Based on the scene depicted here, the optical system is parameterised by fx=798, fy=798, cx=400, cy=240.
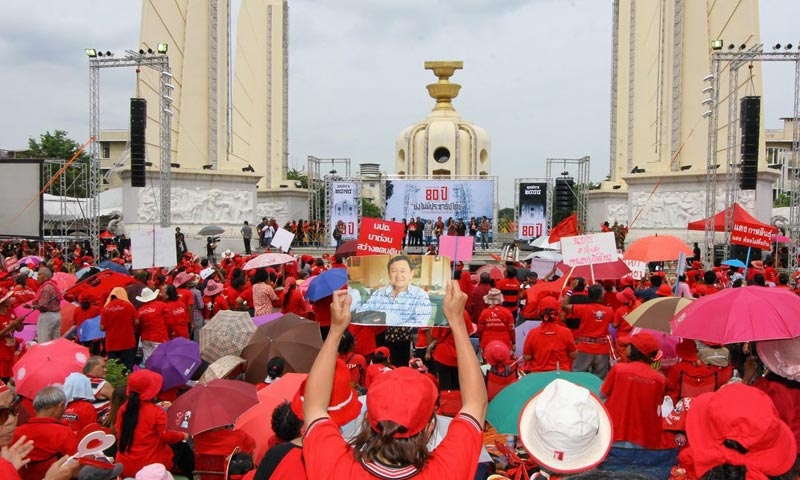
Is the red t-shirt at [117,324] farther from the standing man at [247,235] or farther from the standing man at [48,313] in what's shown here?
the standing man at [247,235]

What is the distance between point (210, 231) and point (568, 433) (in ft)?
75.7

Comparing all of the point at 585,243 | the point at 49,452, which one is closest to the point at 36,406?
the point at 49,452

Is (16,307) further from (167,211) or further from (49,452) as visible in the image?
(167,211)

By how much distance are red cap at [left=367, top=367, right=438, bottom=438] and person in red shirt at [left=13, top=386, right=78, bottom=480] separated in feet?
8.97

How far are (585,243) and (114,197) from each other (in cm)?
2758

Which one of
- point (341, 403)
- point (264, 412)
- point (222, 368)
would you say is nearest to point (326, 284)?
point (222, 368)

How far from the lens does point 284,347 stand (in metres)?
6.73

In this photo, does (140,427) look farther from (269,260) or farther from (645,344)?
(269,260)

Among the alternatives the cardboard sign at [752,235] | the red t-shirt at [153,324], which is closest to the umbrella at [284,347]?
the red t-shirt at [153,324]

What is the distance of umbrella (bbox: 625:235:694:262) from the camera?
11.4 metres

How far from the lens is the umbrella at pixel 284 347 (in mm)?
6680

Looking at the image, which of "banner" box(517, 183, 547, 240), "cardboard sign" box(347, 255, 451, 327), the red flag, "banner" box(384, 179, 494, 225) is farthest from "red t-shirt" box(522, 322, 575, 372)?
"banner" box(384, 179, 494, 225)

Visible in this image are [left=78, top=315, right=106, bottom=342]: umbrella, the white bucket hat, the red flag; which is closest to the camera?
the white bucket hat

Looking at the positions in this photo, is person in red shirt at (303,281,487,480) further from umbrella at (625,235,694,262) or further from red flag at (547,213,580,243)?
red flag at (547,213,580,243)
